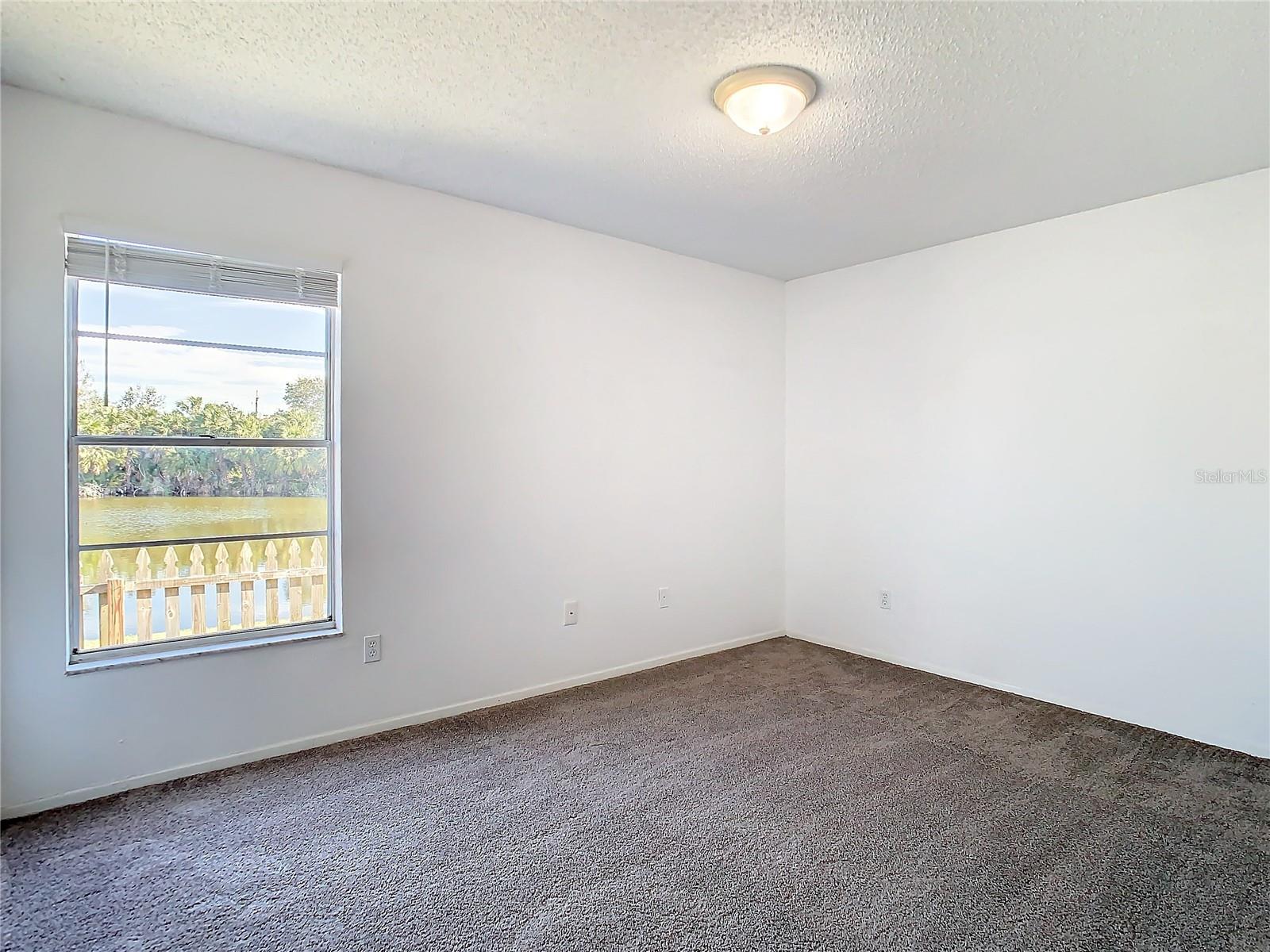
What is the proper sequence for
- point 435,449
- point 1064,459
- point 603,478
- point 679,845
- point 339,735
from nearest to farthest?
point 679,845 → point 339,735 → point 435,449 → point 1064,459 → point 603,478

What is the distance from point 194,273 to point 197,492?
2.83 feet

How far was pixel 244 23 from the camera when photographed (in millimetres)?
1938

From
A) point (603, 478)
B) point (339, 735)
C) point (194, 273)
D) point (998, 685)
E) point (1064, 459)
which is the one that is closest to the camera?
point (194, 273)

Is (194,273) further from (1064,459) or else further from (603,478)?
(1064,459)

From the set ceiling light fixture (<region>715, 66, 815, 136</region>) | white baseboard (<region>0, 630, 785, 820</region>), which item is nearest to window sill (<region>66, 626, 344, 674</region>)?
white baseboard (<region>0, 630, 785, 820</region>)

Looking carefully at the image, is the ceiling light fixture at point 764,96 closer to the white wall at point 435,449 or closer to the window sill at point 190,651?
the white wall at point 435,449

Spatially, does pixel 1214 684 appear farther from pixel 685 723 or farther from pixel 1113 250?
pixel 685 723

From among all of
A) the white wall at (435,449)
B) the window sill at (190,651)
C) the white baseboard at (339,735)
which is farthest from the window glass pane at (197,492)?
the white baseboard at (339,735)

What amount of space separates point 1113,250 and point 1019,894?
2927 mm

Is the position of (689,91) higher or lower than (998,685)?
higher

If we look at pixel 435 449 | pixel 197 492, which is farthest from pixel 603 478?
pixel 197 492

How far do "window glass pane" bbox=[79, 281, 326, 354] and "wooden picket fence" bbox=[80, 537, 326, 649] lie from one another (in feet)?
2.79

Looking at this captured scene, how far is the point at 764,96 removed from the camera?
2207 mm

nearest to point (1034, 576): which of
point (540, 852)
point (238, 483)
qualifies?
point (540, 852)
